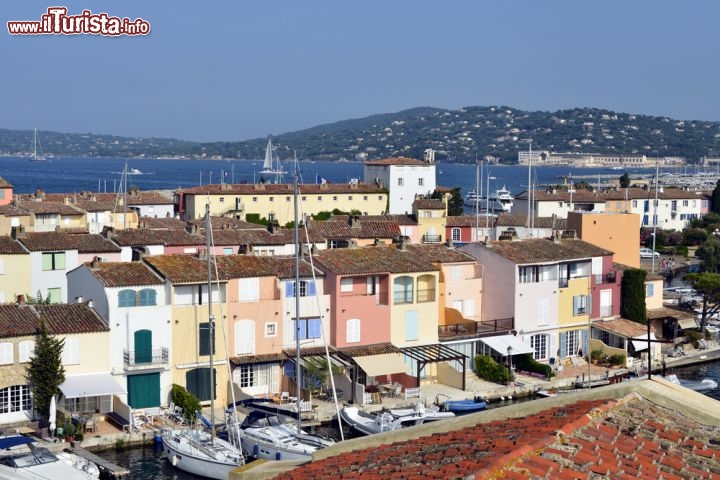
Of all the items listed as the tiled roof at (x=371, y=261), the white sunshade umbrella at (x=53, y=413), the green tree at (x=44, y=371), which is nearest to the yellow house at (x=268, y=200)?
the tiled roof at (x=371, y=261)

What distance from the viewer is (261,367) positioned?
123 feet

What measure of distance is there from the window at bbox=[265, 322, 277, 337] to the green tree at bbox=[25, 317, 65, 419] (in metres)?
7.51

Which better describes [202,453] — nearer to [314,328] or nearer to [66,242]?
[314,328]

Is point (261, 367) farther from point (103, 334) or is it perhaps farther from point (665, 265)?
point (665, 265)

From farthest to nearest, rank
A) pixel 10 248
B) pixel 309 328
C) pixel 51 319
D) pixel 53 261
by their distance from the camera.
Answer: pixel 53 261 < pixel 10 248 < pixel 309 328 < pixel 51 319

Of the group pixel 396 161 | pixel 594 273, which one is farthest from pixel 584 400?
pixel 396 161

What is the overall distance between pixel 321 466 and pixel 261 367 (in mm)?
27769

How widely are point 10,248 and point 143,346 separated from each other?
35.9 ft

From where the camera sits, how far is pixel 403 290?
40969 mm

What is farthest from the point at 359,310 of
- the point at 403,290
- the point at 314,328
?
the point at 403,290

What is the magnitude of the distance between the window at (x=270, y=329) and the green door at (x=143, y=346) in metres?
4.37

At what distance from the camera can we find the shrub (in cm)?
4150

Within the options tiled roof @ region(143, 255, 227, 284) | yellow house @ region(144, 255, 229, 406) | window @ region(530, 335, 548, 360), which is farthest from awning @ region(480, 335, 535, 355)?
tiled roof @ region(143, 255, 227, 284)

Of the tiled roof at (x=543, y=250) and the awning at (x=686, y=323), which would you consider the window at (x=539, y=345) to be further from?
the awning at (x=686, y=323)
